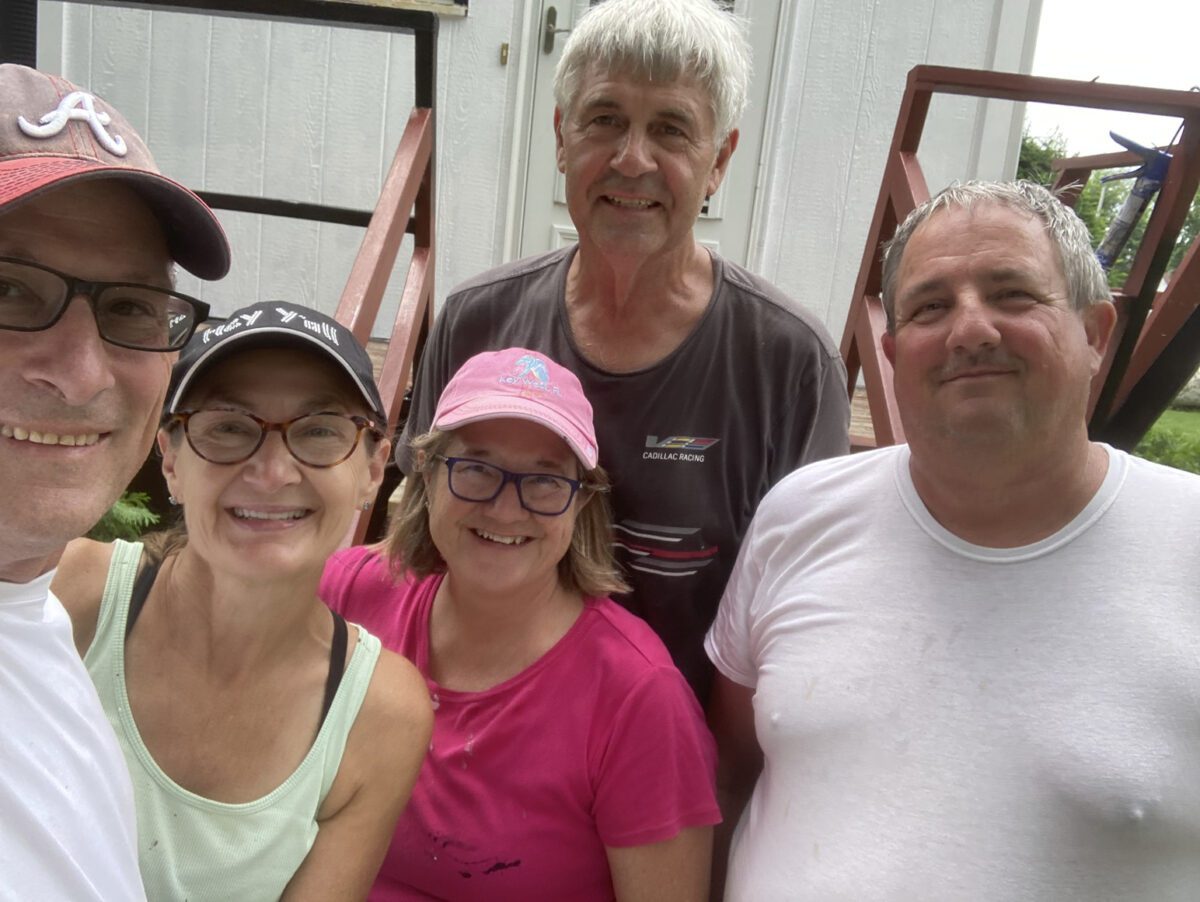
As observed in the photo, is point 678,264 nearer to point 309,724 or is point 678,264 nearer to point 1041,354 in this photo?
point 1041,354

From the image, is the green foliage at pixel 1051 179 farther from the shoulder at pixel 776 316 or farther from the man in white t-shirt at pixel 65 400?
the man in white t-shirt at pixel 65 400

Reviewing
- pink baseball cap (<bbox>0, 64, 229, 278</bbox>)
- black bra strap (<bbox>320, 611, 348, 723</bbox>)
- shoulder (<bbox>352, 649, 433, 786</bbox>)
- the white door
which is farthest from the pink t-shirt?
the white door

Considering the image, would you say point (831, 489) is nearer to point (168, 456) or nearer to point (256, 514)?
point (256, 514)

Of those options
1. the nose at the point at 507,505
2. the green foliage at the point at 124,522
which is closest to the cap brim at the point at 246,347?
the nose at the point at 507,505

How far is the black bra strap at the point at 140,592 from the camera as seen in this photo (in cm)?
→ 132

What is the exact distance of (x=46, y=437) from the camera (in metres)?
0.86

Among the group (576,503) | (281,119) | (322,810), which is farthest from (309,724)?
(281,119)

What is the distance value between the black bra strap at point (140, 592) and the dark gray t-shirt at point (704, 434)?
85 centimetres

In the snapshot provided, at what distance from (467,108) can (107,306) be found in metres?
3.64

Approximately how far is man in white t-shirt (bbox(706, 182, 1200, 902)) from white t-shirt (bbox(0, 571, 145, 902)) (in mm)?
953

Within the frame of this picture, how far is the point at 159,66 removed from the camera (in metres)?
4.28

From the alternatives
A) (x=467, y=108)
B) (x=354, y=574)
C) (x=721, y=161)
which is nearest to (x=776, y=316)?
(x=721, y=161)

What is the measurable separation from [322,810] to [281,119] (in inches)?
154

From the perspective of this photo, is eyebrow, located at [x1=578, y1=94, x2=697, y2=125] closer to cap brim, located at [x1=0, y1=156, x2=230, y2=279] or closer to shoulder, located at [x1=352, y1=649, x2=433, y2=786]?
cap brim, located at [x1=0, y1=156, x2=230, y2=279]
